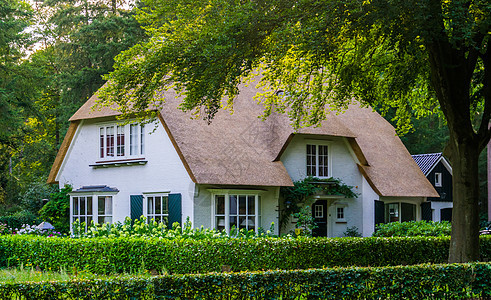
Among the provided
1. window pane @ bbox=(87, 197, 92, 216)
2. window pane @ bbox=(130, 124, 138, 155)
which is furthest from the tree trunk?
window pane @ bbox=(87, 197, 92, 216)

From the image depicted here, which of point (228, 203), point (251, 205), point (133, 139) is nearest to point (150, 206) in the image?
point (133, 139)

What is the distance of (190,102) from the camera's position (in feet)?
45.8

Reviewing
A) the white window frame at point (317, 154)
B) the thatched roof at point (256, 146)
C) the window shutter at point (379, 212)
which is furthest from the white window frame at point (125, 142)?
the window shutter at point (379, 212)

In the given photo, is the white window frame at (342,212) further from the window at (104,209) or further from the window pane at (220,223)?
the window at (104,209)

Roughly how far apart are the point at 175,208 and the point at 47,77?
14369 millimetres

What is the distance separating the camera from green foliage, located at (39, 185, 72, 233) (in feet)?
80.4

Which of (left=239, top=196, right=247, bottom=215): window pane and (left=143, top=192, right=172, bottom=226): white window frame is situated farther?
(left=239, top=196, right=247, bottom=215): window pane

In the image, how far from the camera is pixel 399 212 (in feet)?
89.0

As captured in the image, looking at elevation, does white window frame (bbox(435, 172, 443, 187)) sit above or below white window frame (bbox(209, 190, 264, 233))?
above

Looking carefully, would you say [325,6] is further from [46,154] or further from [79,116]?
[46,154]

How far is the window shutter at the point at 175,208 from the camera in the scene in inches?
846

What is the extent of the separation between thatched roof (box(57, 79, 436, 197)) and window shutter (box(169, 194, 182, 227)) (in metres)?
1.28

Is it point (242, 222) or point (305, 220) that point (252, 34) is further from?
point (305, 220)

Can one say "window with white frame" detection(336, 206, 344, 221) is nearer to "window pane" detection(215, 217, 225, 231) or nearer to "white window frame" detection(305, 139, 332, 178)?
"white window frame" detection(305, 139, 332, 178)
